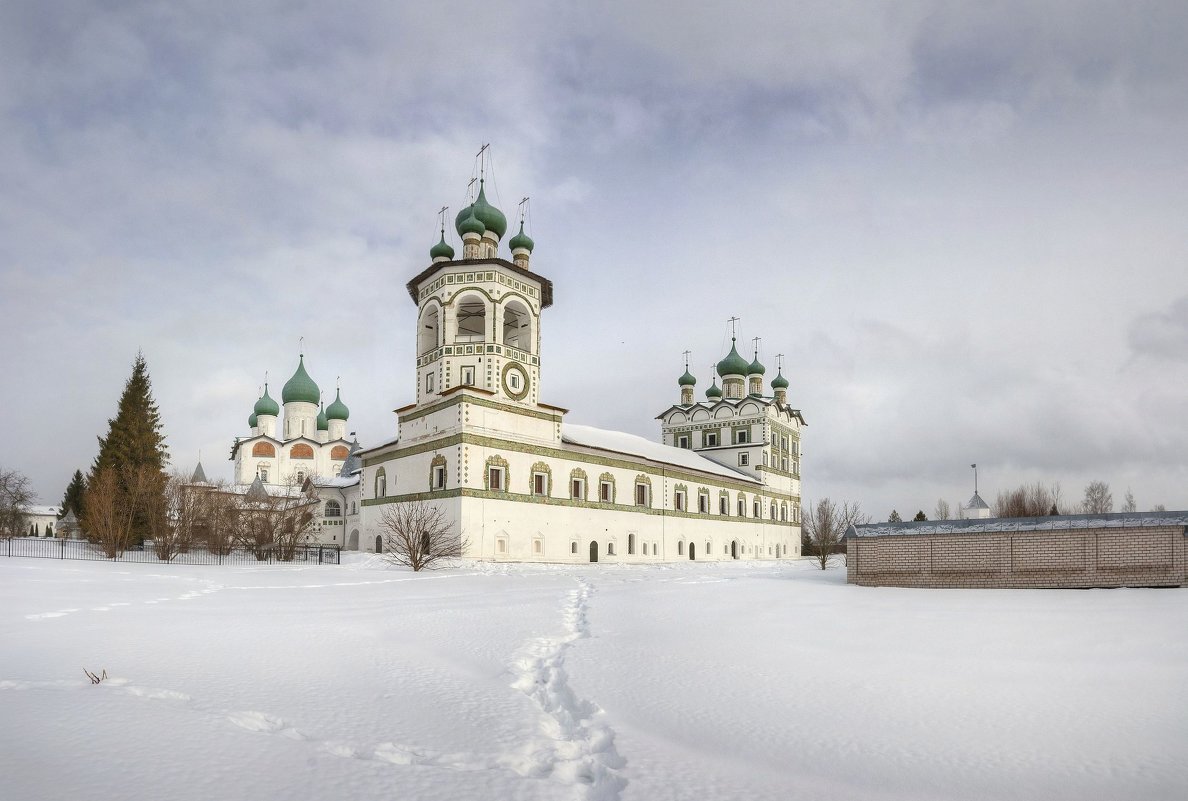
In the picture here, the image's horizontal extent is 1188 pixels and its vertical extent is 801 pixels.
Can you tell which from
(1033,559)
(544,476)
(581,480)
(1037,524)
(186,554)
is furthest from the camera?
(581,480)

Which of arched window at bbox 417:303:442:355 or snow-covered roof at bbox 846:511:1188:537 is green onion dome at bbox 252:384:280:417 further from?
Result: snow-covered roof at bbox 846:511:1188:537

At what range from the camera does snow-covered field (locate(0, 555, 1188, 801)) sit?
165 inches

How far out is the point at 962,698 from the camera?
6070 millimetres

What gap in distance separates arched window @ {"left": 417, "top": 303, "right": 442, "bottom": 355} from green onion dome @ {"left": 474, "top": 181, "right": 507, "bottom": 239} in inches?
182

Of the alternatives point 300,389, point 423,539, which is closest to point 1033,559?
point 423,539

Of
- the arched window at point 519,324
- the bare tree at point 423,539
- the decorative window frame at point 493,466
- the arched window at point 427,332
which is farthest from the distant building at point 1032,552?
the arched window at point 427,332

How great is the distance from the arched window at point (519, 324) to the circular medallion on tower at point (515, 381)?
3.41 ft

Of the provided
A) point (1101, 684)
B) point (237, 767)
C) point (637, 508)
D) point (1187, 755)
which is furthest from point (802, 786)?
point (637, 508)

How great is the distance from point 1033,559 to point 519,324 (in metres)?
22.9

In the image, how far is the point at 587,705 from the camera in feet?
19.5

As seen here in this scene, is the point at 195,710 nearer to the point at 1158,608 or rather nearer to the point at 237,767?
the point at 237,767

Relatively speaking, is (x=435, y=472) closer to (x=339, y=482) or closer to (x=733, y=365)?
(x=339, y=482)

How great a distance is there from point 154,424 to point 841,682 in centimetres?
3923

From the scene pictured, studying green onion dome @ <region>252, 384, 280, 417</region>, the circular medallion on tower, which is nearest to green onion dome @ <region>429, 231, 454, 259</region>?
the circular medallion on tower
